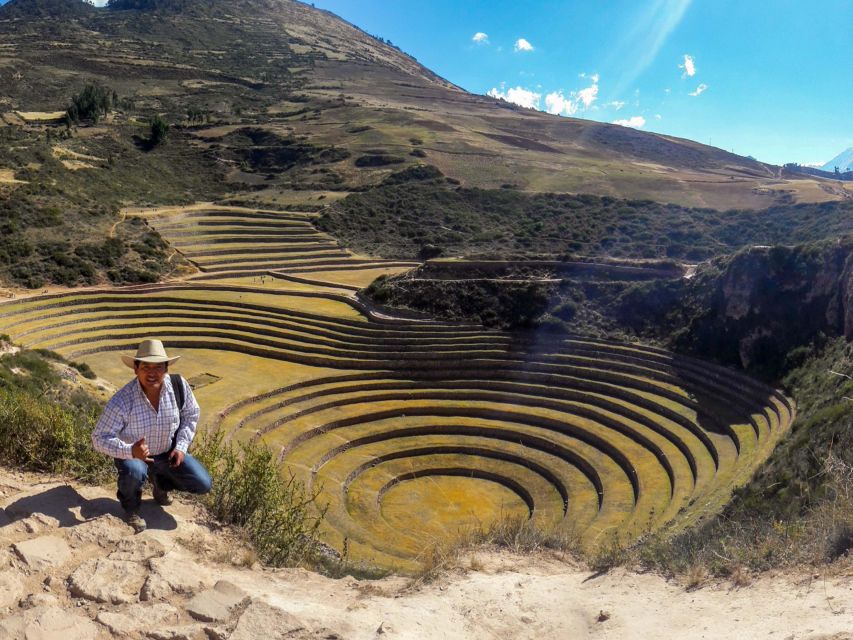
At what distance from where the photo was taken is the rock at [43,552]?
450cm

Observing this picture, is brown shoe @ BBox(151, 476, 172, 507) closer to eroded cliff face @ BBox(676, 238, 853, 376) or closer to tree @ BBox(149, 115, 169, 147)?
eroded cliff face @ BBox(676, 238, 853, 376)

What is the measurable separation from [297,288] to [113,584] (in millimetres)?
33045

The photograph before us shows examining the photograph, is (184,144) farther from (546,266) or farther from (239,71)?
(546,266)

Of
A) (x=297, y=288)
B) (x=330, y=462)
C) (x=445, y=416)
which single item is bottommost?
(x=330, y=462)

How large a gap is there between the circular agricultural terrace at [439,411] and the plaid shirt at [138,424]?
8.56m

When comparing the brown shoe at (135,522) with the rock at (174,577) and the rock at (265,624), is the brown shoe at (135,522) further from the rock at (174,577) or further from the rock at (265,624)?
the rock at (265,624)

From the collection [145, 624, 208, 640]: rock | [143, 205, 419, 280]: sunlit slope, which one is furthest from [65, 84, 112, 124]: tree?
[145, 624, 208, 640]: rock

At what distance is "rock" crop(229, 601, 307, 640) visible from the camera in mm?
4207

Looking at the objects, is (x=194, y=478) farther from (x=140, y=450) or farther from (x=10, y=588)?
(x=10, y=588)

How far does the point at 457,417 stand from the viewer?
74.3 feet

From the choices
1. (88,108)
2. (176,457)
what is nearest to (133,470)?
(176,457)

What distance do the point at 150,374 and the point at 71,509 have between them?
53.9 inches

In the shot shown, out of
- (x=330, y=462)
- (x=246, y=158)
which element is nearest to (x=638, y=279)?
(x=330, y=462)

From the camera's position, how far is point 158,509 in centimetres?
568
